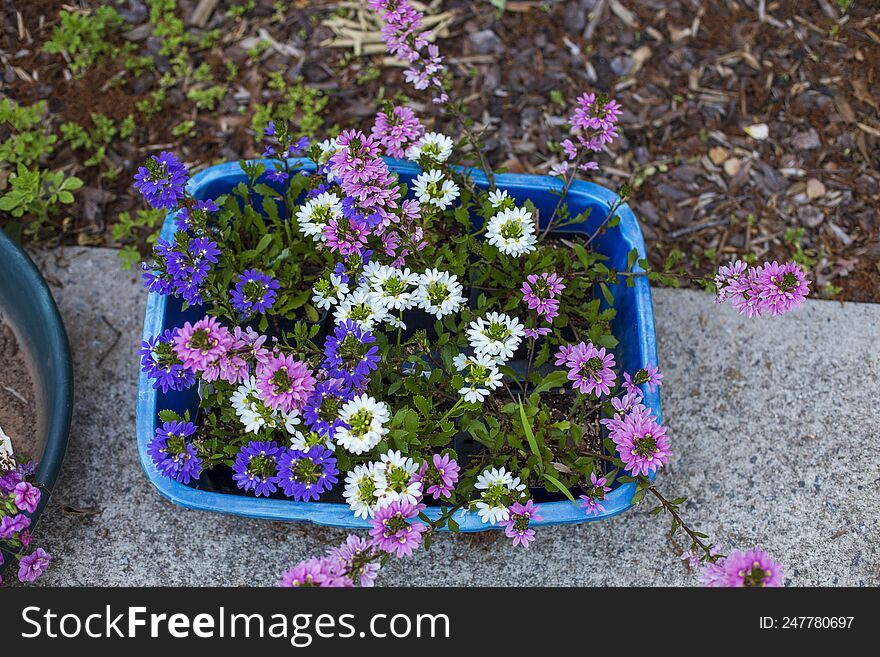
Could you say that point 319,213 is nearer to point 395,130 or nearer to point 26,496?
point 395,130

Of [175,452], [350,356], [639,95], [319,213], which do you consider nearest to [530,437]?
[350,356]

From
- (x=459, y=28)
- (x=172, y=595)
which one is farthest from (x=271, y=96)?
(x=172, y=595)

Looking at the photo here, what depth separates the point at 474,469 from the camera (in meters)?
2.04

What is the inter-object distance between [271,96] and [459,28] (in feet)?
2.63

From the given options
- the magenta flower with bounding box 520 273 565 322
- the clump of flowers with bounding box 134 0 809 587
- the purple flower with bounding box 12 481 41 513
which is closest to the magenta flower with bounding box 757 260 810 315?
the clump of flowers with bounding box 134 0 809 587

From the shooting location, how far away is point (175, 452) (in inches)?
76.2

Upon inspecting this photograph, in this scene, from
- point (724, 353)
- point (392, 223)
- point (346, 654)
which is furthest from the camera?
point (724, 353)

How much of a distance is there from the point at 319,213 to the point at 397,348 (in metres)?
0.40

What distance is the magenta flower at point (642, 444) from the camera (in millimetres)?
1843

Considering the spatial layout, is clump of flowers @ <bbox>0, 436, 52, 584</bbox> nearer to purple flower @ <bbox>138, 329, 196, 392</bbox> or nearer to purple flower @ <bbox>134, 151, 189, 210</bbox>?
purple flower @ <bbox>138, 329, 196, 392</bbox>

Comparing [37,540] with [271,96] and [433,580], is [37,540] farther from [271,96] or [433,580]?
[271,96]

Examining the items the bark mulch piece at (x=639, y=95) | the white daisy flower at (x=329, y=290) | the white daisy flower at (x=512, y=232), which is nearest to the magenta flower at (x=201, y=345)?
the white daisy flower at (x=329, y=290)

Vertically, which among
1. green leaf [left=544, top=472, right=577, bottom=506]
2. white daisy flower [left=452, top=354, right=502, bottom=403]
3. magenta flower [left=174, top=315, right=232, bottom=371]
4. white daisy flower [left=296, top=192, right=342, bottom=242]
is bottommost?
green leaf [left=544, top=472, right=577, bottom=506]

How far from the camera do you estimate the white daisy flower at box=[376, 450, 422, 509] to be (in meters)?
1.79
